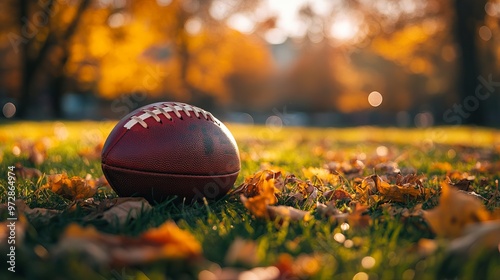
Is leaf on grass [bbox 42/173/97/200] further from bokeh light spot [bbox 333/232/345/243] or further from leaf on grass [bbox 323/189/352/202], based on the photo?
bokeh light spot [bbox 333/232/345/243]

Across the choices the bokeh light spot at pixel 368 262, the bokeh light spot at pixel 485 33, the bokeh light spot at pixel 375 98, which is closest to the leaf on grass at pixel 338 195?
the bokeh light spot at pixel 368 262

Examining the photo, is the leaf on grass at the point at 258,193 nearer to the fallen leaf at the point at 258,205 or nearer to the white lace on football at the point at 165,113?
the fallen leaf at the point at 258,205

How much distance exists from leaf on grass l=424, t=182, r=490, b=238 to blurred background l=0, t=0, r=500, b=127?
54.5 feet

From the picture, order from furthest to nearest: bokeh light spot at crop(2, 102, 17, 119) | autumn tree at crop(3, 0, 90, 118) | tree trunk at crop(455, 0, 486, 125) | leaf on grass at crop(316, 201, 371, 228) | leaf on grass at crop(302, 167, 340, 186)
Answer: bokeh light spot at crop(2, 102, 17, 119)
autumn tree at crop(3, 0, 90, 118)
tree trunk at crop(455, 0, 486, 125)
leaf on grass at crop(302, 167, 340, 186)
leaf on grass at crop(316, 201, 371, 228)

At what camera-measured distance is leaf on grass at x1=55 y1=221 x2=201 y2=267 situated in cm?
161

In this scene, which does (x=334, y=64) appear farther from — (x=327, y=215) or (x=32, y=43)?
(x=327, y=215)

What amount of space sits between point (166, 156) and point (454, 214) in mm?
1483

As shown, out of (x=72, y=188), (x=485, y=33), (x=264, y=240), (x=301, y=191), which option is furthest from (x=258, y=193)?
(x=485, y=33)

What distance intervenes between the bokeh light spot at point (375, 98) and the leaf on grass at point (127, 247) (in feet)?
147

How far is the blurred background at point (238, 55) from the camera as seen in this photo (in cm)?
1945

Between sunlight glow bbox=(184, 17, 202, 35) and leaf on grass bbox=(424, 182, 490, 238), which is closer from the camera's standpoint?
leaf on grass bbox=(424, 182, 490, 238)

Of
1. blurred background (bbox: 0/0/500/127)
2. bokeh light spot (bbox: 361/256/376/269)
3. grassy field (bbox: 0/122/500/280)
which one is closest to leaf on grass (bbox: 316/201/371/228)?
grassy field (bbox: 0/122/500/280)

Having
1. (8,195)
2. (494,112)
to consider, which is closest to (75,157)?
(8,195)

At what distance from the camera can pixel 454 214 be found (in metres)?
1.98
